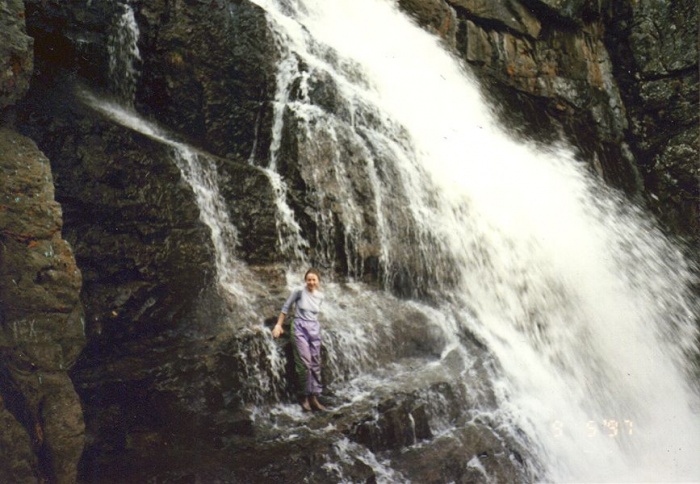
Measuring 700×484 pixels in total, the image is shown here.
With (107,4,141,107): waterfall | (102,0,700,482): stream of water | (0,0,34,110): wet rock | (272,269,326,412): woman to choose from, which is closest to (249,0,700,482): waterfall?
(102,0,700,482): stream of water

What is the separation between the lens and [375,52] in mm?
13773

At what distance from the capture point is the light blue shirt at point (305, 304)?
695cm

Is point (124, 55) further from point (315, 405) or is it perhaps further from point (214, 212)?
point (315, 405)

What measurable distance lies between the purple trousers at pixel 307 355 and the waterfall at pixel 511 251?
2.14 ft

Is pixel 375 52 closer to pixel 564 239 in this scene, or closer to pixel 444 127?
pixel 444 127

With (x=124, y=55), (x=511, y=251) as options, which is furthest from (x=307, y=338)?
(x=124, y=55)

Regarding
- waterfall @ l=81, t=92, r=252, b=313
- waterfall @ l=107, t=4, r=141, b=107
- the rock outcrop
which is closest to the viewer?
the rock outcrop

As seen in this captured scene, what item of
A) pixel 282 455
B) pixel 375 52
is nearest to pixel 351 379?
pixel 282 455

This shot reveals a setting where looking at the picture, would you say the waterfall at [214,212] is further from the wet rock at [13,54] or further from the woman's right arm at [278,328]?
the wet rock at [13,54]

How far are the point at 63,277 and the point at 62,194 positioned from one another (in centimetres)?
180

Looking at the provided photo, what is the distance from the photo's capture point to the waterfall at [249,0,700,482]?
349 inches

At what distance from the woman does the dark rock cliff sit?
0.37 meters

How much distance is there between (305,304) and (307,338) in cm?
40

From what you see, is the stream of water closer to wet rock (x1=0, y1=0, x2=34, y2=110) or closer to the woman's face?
the woman's face
